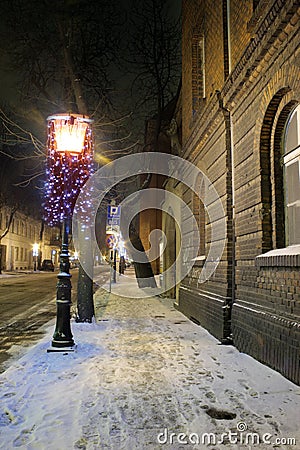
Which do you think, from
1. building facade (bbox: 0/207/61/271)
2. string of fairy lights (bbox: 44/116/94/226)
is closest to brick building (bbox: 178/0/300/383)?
string of fairy lights (bbox: 44/116/94/226)

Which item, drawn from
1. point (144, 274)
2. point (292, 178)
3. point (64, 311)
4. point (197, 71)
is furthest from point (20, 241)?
point (292, 178)

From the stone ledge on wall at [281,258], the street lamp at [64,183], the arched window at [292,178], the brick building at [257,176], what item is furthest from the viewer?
the street lamp at [64,183]

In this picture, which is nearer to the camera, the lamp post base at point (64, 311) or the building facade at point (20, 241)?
the lamp post base at point (64, 311)

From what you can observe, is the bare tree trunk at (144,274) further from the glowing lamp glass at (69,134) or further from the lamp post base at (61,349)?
the lamp post base at (61,349)

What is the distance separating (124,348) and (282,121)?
178 inches

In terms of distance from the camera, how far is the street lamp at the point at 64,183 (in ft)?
22.9

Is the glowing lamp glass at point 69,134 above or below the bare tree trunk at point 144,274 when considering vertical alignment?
above

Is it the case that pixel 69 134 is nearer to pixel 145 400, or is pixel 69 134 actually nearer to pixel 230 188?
pixel 230 188

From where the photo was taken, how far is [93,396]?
4.50 metres

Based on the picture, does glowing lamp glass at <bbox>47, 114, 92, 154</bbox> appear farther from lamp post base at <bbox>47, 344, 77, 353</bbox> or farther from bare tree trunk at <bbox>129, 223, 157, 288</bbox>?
bare tree trunk at <bbox>129, 223, 157, 288</bbox>

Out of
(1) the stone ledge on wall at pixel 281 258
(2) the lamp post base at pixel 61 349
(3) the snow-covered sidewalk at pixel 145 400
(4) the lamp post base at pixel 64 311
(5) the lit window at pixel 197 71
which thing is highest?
(5) the lit window at pixel 197 71

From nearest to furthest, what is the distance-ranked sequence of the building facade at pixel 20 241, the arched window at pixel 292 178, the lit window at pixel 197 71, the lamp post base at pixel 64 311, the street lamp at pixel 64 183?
the arched window at pixel 292 178 < the lamp post base at pixel 64 311 < the street lamp at pixel 64 183 < the lit window at pixel 197 71 < the building facade at pixel 20 241

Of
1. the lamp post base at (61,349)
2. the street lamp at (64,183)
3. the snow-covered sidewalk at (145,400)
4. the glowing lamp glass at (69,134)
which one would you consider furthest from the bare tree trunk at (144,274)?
the lamp post base at (61,349)

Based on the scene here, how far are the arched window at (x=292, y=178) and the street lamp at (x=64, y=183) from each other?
3.62 meters
